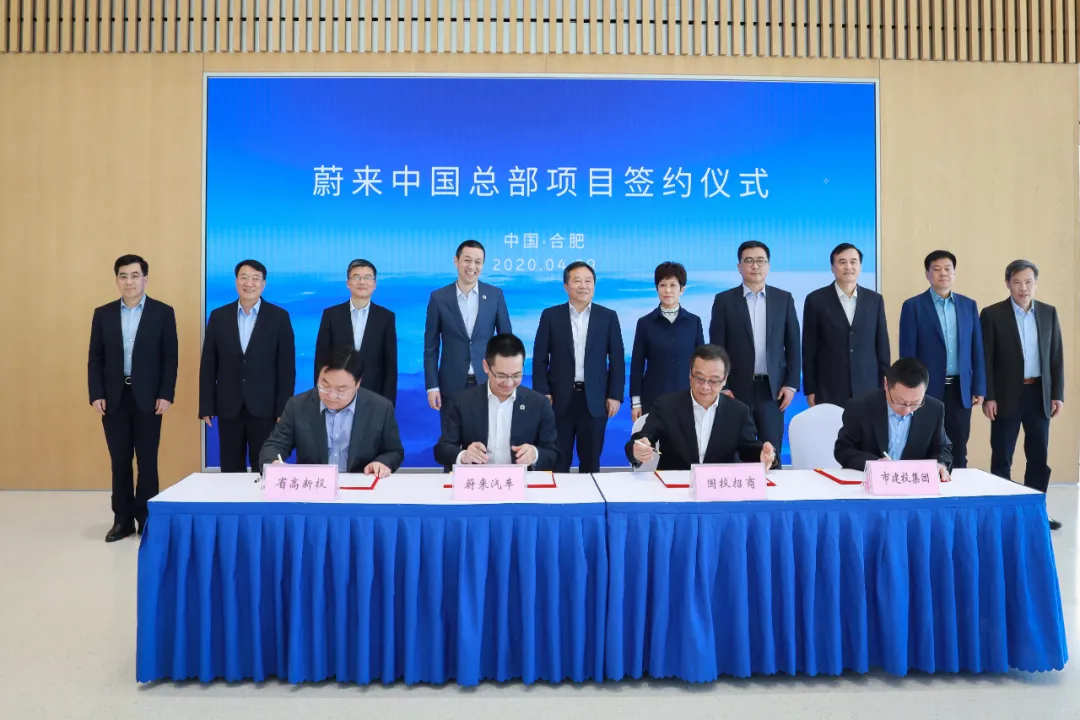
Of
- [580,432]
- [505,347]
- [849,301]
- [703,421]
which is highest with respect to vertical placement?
[849,301]

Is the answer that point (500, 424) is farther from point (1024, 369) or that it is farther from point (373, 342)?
point (1024, 369)

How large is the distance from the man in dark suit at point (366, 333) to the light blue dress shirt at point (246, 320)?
13.0 inches

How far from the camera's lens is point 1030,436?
4145mm

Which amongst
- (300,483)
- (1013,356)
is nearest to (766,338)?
(1013,356)

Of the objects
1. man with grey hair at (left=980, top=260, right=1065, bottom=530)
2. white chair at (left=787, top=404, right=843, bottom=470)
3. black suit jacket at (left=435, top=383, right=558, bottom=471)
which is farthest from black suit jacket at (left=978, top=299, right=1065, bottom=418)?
black suit jacket at (left=435, top=383, right=558, bottom=471)

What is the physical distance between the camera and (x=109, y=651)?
2576mm

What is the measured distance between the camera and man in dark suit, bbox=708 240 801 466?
3.79 m

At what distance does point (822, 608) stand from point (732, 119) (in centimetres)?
359

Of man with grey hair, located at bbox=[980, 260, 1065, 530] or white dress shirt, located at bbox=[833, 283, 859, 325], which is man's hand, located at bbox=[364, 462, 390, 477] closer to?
white dress shirt, located at bbox=[833, 283, 859, 325]

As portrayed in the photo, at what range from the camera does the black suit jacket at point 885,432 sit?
273cm

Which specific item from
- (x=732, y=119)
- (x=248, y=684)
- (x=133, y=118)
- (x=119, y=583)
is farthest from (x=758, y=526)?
(x=133, y=118)

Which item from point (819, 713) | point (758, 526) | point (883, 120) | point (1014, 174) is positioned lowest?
point (819, 713)

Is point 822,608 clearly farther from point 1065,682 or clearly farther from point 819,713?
point 1065,682

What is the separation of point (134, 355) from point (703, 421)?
2.78m
